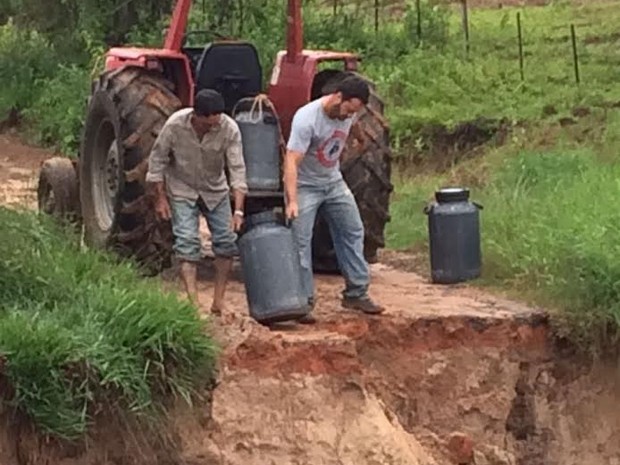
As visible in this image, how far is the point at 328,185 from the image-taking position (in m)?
8.80

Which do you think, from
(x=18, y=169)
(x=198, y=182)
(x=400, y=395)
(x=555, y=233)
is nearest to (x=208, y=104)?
(x=198, y=182)

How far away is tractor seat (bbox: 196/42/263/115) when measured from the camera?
32.5 feet

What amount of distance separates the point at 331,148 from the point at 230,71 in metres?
1.54

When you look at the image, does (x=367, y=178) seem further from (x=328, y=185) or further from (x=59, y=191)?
(x=59, y=191)

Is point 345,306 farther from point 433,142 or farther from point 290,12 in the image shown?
point 433,142

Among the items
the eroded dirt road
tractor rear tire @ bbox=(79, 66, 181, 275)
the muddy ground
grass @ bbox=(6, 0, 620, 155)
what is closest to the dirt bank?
the muddy ground

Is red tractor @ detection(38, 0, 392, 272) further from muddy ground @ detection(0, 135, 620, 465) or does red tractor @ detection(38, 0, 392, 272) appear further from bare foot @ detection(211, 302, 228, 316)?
bare foot @ detection(211, 302, 228, 316)

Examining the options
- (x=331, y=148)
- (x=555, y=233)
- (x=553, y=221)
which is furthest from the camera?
(x=553, y=221)

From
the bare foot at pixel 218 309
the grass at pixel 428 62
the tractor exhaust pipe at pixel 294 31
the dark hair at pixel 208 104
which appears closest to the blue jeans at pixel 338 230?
the bare foot at pixel 218 309

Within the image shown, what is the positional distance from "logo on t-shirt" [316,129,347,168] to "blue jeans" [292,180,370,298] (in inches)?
5.8

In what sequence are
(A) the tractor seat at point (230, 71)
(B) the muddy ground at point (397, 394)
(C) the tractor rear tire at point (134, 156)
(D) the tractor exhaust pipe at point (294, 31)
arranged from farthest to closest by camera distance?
1. (D) the tractor exhaust pipe at point (294, 31)
2. (A) the tractor seat at point (230, 71)
3. (C) the tractor rear tire at point (134, 156)
4. (B) the muddy ground at point (397, 394)

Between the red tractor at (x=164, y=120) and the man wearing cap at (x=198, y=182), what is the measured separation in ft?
2.25

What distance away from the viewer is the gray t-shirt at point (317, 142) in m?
8.53

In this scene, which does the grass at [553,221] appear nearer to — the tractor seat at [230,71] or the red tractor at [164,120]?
the red tractor at [164,120]
